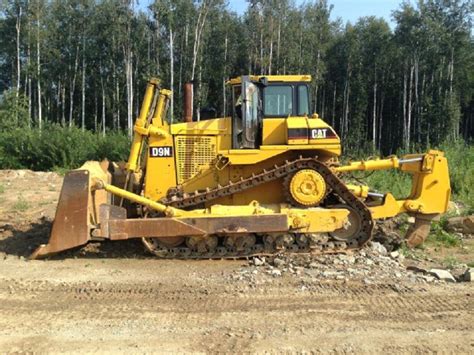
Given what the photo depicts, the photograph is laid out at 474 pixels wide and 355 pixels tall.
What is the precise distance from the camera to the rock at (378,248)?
873cm

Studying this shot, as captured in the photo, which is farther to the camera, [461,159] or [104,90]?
[104,90]

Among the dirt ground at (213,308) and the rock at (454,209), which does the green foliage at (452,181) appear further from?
the dirt ground at (213,308)

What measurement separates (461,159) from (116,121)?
31.7 metres

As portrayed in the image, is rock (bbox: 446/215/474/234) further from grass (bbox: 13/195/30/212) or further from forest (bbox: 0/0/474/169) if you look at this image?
forest (bbox: 0/0/474/169)

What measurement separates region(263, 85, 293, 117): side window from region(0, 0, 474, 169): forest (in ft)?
92.5

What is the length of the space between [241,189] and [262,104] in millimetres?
1438

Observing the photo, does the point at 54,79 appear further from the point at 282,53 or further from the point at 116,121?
the point at 282,53

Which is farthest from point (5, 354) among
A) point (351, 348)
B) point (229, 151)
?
point (229, 151)

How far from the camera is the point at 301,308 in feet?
20.0

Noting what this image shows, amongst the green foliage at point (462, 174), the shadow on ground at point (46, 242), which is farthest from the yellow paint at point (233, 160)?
the green foliage at point (462, 174)

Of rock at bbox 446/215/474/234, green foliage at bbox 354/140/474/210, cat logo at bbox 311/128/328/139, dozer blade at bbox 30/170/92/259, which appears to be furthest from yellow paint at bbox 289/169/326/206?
green foliage at bbox 354/140/474/210

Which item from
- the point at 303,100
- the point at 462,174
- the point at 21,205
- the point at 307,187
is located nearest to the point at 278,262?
the point at 307,187

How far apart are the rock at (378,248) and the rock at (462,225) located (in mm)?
3101

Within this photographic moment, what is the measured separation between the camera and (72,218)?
326 inches
